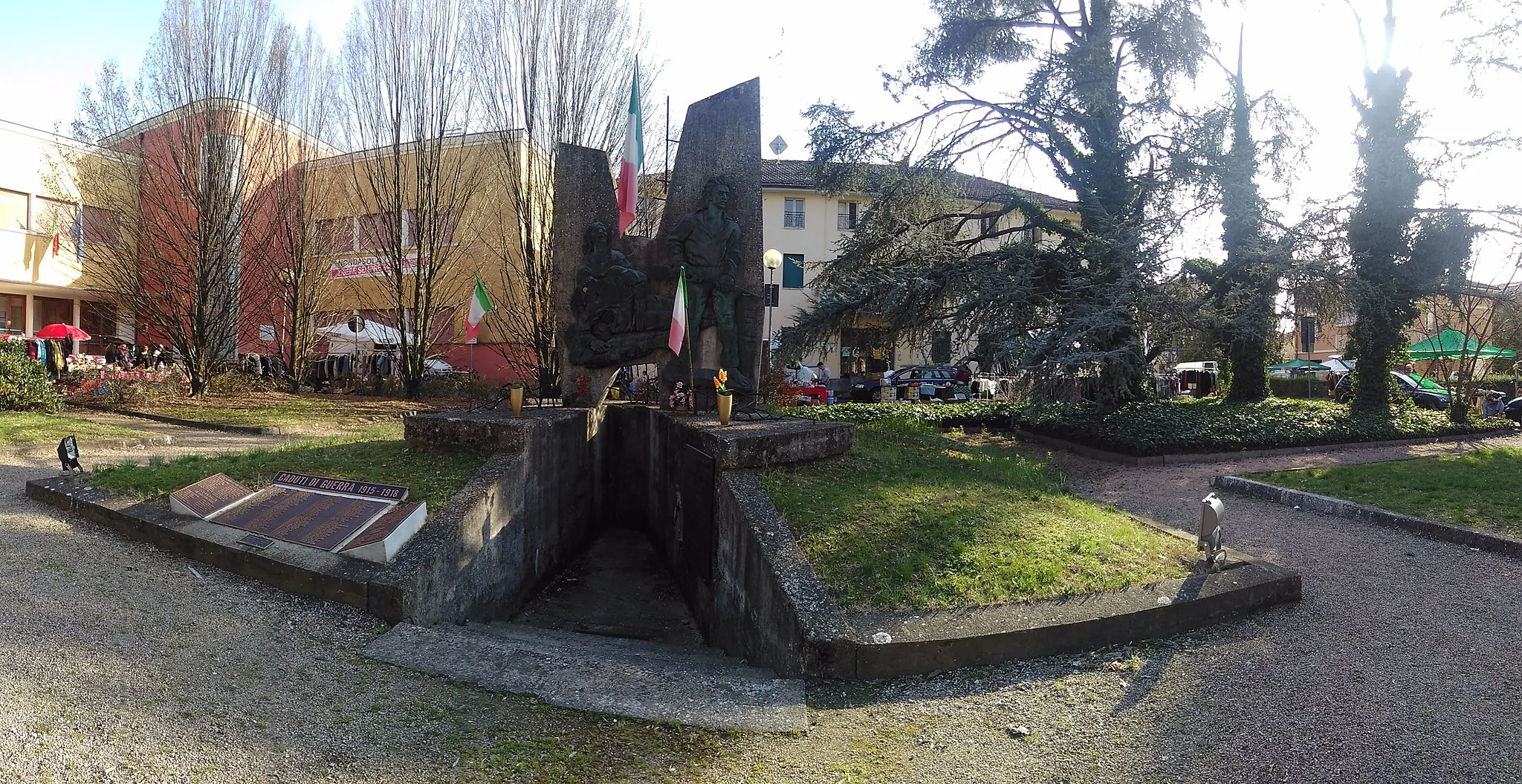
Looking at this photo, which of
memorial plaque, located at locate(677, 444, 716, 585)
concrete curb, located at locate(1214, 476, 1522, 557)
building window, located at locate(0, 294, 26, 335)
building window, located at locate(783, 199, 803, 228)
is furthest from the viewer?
building window, located at locate(783, 199, 803, 228)

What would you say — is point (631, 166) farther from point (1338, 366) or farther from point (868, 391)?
point (1338, 366)

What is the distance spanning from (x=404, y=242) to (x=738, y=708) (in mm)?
21536

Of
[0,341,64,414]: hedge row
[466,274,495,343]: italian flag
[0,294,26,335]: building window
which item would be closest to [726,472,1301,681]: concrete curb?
[466,274,495,343]: italian flag

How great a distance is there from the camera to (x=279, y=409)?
15508 millimetres

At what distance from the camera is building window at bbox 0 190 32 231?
2156cm

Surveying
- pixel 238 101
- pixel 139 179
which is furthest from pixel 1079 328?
pixel 139 179

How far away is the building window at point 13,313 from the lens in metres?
23.6

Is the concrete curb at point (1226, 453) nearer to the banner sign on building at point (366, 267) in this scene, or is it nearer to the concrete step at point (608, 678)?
the concrete step at point (608, 678)

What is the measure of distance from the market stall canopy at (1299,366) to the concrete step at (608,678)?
26015 millimetres

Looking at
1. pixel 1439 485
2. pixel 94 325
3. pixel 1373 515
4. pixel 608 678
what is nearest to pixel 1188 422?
pixel 1439 485

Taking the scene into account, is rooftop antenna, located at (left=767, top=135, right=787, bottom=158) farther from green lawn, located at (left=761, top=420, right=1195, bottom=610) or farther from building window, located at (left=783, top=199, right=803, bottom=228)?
building window, located at (left=783, top=199, right=803, bottom=228)

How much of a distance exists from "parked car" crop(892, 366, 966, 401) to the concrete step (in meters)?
18.0

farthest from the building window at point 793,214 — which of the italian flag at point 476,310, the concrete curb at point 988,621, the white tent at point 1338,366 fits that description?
the concrete curb at point 988,621

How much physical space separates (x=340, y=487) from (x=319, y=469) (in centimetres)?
172
